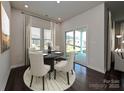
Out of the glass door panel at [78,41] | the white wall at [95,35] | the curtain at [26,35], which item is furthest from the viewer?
the glass door panel at [78,41]

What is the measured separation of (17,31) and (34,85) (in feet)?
9.72

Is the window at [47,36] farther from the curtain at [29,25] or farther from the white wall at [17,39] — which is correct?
the white wall at [17,39]

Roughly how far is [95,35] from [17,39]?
3570mm

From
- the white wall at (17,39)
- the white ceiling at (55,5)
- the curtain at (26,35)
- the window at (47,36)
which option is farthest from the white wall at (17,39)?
the window at (47,36)

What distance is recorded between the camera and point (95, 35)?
4387 mm

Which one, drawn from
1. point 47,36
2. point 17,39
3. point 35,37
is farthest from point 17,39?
point 47,36

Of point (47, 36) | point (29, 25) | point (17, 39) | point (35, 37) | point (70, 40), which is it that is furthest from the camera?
point (70, 40)

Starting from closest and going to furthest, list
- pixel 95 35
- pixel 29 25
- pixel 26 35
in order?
pixel 95 35
pixel 26 35
pixel 29 25

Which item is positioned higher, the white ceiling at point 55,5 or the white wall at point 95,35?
the white ceiling at point 55,5

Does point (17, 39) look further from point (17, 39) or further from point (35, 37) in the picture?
point (35, 37)

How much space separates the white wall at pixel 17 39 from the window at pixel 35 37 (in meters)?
0.79

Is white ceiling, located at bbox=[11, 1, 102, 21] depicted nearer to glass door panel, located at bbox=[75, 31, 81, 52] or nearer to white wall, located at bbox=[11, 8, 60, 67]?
white wall, located at bbox=[11, 8, 60, 67]

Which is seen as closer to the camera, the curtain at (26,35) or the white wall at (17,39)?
the white wall at (17,39)

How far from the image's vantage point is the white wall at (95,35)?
13.4 ft
